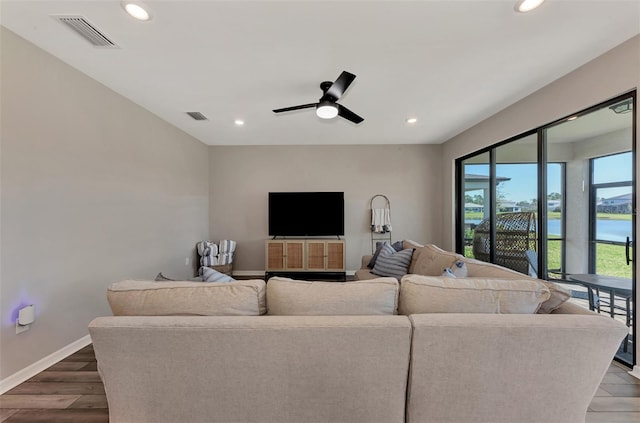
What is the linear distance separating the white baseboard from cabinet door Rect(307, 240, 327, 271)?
10.4ft

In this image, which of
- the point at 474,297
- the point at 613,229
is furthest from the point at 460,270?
the point at 613,229

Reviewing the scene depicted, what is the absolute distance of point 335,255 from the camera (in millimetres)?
4906

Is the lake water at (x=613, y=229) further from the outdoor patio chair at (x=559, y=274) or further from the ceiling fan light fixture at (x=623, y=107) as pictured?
the ceiling fan light fixture at (x=623, y=107)

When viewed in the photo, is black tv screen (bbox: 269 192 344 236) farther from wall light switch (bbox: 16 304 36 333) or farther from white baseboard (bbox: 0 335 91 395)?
wall light switch (bbox: 16 304 36 333)

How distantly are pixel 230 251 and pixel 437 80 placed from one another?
423 centimetres

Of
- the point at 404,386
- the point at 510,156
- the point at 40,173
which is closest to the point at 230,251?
the point at 40,173

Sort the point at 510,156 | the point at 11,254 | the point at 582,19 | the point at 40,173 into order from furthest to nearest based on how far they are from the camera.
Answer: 1. the point at 510,156
2. the point at 40,173
3. the point at 11,254
4. the point at 582,19

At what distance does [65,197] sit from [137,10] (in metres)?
1.73

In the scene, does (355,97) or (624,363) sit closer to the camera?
(624,363)

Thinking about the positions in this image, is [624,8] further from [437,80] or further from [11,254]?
[11,254]

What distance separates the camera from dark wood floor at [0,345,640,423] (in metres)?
1.64

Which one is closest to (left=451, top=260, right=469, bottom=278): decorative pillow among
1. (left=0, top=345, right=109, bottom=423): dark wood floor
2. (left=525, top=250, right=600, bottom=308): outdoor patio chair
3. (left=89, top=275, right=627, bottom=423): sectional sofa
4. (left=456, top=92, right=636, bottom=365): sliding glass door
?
(left=89, top=275, right=627, bottom=423): sectional sofa

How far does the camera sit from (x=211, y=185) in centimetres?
536

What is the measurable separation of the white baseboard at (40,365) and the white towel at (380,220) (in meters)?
4.39
